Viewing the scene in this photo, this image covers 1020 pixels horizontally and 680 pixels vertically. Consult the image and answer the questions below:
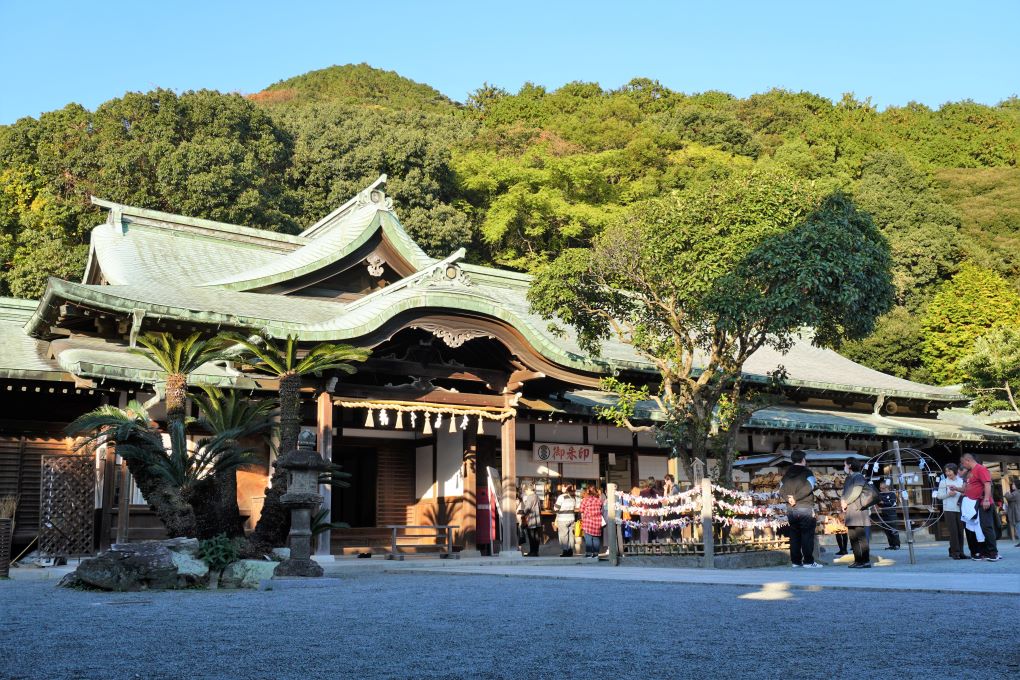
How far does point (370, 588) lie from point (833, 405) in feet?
69.6

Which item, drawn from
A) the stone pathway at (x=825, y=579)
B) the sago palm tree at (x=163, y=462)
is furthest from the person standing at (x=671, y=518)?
the sago palm tree at (x=163, y=462)

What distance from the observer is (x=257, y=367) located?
54.3 ft

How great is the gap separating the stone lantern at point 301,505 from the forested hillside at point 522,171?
1958 centimetres

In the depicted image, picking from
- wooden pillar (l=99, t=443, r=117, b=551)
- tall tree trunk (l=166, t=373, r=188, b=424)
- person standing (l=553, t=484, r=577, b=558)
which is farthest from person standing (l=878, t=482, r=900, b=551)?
wooden pillar (l=99, t=443, r=117, b=551)

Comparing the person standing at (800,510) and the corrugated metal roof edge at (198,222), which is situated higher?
the corrugated metal roof edge at (198,222)

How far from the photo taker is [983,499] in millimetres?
13727

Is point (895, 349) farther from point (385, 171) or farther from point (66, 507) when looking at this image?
point (66, 507)

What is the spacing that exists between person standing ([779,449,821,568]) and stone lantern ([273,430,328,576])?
6.61 m

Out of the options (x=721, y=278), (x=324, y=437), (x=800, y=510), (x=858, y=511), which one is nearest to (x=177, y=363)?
(x=324, y=437)

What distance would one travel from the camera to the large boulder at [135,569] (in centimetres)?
1023

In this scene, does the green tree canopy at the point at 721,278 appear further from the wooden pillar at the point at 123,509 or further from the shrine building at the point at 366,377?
the wooden pillar at the point at 123,509

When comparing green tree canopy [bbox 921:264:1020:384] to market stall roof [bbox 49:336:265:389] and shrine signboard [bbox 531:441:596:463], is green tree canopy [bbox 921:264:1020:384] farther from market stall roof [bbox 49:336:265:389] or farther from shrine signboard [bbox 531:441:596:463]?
market stall roof [bbox 49:336:265:389]

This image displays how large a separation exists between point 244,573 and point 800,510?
25.1 feet

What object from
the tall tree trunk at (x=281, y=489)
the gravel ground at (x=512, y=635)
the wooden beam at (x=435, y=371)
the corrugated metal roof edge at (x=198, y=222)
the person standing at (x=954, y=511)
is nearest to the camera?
the gravel ground at (x=512, y=635)
